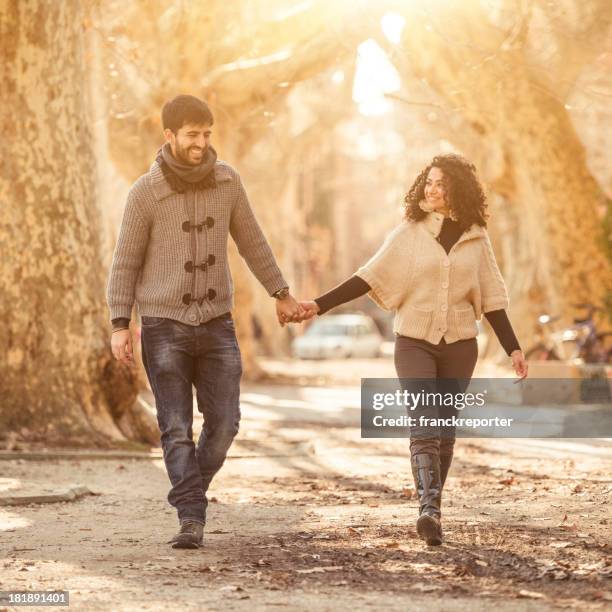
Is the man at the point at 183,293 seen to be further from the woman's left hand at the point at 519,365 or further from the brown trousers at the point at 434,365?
the woman's left hand at the point at 519,365

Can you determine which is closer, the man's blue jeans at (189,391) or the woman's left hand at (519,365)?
the man's blue jeans at (189,391)

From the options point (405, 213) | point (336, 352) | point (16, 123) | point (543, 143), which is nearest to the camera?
point (405, 213)

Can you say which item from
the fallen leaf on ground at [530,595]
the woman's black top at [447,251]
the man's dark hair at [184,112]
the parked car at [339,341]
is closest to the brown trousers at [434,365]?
the woman's black top at [447,251]

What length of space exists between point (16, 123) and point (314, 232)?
66911 mm

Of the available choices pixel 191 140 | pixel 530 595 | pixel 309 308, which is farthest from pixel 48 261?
pixel 530 595

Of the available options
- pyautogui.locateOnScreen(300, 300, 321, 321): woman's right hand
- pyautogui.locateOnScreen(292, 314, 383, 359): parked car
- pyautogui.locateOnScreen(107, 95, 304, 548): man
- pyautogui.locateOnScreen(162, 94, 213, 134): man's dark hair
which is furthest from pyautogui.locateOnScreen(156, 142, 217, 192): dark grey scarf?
pyautogui.locateOnScreen(292, 314, 383, 359): parked car

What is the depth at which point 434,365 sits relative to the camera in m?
7.48

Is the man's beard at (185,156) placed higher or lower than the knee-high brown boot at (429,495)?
higher

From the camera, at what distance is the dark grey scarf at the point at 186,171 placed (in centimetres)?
719

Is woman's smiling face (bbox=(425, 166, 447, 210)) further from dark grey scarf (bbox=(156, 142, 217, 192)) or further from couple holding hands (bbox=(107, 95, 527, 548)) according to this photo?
dark grey scarf (bbox=(156, 142, 217, 192))

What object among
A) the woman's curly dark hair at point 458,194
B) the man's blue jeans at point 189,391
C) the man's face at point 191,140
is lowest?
the man's blue jeans at point 189,391

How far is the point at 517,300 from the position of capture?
101 feet

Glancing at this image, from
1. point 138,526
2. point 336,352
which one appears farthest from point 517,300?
Answer: point 138,526

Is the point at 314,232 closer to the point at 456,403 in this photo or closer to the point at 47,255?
the point at 47,255
